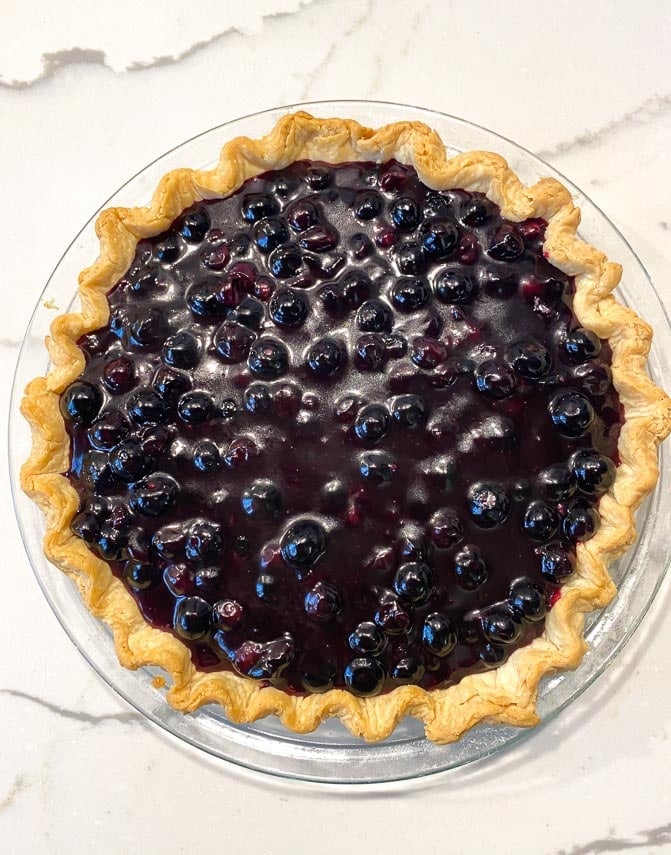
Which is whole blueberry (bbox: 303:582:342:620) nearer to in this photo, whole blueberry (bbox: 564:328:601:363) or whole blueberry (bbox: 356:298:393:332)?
whole blueberry (bbox: 356:298:393:332)

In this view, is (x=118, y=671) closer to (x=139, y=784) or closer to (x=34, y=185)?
(x=139, y=784)

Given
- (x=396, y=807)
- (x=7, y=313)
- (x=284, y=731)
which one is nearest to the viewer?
(x=284, y=731)

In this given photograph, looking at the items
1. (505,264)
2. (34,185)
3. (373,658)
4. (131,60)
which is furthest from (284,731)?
(131,60)

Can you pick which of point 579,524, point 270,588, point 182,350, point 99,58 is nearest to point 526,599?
point 579,524

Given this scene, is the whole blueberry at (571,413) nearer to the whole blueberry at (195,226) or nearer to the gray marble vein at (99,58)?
the whole blueberry at (195,226)

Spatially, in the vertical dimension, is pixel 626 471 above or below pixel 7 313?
below

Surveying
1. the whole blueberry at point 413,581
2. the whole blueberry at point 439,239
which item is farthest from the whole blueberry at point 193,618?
the whole blueberry at point 439,239

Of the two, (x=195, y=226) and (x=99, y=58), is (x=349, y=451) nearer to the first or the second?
(x=195, y=226)

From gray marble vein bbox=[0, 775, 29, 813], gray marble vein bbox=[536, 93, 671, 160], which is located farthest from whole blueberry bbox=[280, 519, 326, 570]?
gray marble vein bbox=[536, 93, 671, 160]
